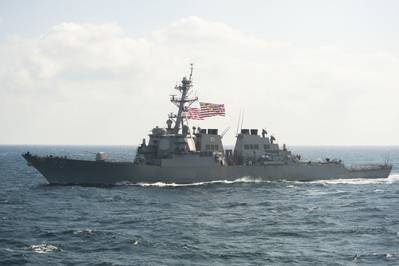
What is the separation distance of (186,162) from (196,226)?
1793 centimetres

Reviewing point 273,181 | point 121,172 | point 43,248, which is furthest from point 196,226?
point 273,181

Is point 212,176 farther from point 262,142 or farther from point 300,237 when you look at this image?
point 300,237

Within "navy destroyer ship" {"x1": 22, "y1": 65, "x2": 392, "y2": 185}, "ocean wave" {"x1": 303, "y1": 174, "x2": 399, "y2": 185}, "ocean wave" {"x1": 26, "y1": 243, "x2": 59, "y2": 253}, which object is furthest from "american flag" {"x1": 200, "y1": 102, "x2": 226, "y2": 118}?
"ocean wave" {"x1": 26, "y1": 243, "x2": 59, "y2": 253}

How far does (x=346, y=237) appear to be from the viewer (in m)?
23.9

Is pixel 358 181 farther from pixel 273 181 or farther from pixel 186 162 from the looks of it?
pixel 186 162

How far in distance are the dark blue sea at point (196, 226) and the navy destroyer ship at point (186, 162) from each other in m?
1.38

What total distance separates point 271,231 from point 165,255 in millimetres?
7230

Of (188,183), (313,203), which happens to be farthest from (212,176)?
(313,203)

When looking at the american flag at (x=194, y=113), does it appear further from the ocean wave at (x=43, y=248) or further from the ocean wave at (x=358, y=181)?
the ocean wave at (x=43, y=248)

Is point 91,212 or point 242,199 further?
point 242,199

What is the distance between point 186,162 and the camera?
146ft

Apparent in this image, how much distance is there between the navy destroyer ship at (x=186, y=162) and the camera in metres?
43.3

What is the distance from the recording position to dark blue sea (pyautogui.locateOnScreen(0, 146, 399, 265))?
20281mm

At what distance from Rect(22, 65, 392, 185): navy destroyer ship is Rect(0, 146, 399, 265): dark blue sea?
1.38m
